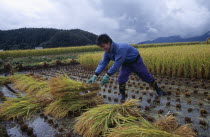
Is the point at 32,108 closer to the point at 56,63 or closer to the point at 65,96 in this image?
the point at 65,96

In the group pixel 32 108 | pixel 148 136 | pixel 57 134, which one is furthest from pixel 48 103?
pixel 148 136

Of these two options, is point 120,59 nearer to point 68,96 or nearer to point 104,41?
point 104,41

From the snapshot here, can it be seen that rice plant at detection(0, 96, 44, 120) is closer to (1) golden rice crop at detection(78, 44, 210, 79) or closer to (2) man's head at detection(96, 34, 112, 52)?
(2) man's head at detection(96, 34, 112, 52)

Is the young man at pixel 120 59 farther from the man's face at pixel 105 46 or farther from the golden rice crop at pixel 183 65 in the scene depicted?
the golden rice crop at pixel 183 65

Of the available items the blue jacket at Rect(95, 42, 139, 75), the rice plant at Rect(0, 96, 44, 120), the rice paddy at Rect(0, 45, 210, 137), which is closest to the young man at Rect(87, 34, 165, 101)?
the blue jacket at Rect(95, 42, 139, 75)

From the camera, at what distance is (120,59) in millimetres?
3080

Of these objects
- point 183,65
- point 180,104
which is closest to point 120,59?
point 180,104

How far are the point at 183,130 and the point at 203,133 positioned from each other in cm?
68

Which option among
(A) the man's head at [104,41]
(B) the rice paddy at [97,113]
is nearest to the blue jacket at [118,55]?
(A) the man's head at [104,41]

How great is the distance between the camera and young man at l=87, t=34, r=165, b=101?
3045 millimetres

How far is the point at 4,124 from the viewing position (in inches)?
114

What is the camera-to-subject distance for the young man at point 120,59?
9.99 ft

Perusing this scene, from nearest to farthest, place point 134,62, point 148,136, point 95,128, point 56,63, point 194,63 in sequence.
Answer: point 148,136 < point 95,128 < point 134,62 < point 194,63 < point 56,63

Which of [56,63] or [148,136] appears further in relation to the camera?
[56,63]
